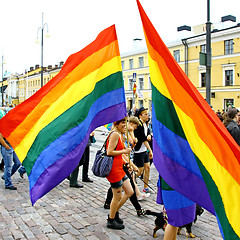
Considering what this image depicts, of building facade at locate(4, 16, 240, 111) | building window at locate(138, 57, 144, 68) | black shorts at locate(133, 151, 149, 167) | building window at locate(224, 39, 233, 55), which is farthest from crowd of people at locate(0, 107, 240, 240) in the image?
building window at locate(138, 57, 144, 68)

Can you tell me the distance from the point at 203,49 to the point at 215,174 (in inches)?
1424

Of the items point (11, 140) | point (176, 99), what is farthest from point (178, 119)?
A: point (11, 140)

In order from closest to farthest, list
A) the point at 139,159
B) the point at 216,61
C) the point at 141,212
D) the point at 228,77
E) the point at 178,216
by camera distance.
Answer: the point at 178,216 < the point at 141,212 < the point at 139,159 < the point at 228,77 < the point at 216,61

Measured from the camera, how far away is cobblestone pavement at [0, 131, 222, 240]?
437cm

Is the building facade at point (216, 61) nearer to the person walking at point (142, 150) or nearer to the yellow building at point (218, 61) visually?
the yellow building at point (218, 61)

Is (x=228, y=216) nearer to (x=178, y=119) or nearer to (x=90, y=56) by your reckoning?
(x=178, y=119)

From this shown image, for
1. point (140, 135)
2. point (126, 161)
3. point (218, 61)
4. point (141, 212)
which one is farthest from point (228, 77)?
point (141, 212)

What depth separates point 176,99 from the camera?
300cm

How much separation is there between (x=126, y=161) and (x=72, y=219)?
1334 mm

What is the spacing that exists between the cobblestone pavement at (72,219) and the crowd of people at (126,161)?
0.22 m

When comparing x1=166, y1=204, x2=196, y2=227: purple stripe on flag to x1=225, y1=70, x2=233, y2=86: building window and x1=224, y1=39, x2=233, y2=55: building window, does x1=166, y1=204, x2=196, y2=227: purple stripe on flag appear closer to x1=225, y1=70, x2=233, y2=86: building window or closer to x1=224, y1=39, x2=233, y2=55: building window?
x1=225, y1=70, x2=233, y2=86: building window

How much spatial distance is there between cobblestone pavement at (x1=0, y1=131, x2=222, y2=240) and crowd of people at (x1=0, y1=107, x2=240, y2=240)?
0.22m

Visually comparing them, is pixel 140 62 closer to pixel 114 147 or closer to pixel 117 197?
pixel 114 147

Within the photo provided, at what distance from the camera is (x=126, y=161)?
5.25m
